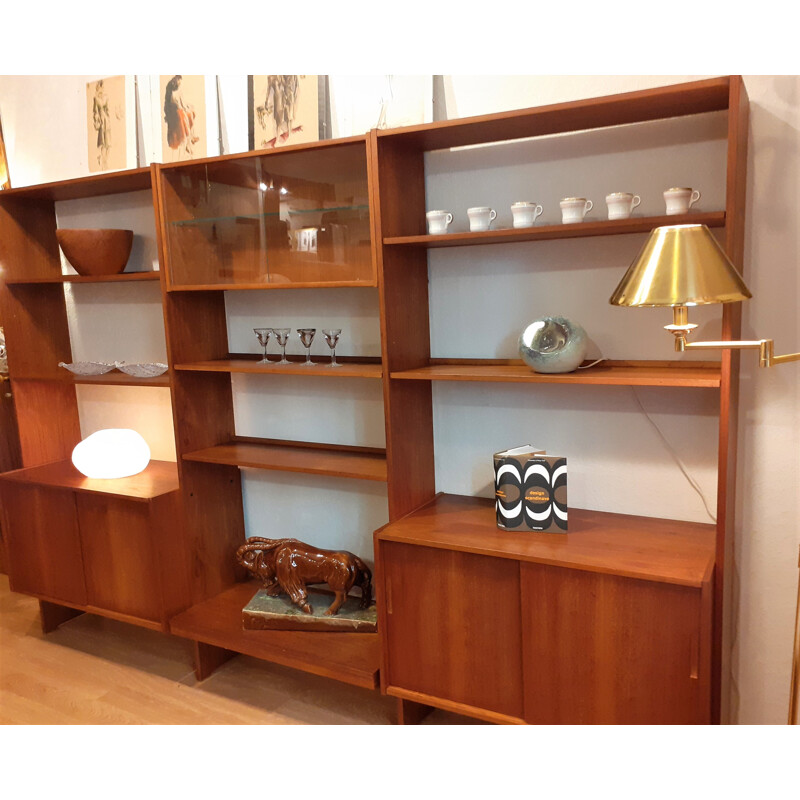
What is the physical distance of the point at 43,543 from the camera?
118 inches

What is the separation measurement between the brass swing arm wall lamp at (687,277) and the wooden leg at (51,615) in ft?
9.58

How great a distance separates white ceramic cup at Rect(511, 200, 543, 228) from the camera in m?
2.00

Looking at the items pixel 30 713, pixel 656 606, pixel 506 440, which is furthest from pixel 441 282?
pixel 30 713

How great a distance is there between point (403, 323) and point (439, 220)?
343 mm

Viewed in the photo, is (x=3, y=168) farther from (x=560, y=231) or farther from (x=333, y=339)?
(x=560, y=231)

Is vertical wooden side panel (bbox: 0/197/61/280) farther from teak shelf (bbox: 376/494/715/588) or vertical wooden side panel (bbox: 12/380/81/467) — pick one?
teak shelf (bbox: 376/494/715/588)

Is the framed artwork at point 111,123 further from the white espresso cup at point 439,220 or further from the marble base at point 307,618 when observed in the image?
the marble base at point 307,618

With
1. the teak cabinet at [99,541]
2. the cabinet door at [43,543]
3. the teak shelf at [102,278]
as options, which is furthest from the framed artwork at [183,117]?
the cabinet door at [43,543]

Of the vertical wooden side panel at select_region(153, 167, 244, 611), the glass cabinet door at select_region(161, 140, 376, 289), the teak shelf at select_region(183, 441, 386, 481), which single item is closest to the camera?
the glass cabinet door at select_region(161, 140, 376, 289)

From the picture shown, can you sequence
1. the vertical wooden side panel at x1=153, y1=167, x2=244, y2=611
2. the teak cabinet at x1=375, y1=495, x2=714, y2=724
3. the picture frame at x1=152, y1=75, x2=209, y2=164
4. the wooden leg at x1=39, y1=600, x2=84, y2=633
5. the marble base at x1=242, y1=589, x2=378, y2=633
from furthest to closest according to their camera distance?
the wooden leg at x1=39, y1=600, x2=84, y2=633, the picture frame at x1=152, y1=75, x2=209, y2=164, the vertical wooden side panel at x1=153, y1=167, x2=244, y2=611, the marble base at x1=242, y1=589, x2=378, y2=633, the teak cabinet at x1=375, y1=495, x2=714, y2=724

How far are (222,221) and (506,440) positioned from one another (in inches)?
50.2

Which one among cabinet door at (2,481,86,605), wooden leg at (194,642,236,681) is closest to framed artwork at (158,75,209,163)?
cabinet door at (2,481,86,605)

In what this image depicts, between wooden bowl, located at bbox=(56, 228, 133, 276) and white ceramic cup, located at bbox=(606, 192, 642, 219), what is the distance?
201 centimetres

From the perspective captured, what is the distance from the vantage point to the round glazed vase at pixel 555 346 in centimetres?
198
